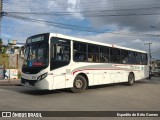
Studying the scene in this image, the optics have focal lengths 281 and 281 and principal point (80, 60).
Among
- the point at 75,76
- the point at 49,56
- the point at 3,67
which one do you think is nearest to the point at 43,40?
the point at 49,56

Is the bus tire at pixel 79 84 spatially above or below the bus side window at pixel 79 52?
below

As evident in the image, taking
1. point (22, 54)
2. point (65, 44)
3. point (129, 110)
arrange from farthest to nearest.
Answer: point (22, 54), point (65, 44), point (129, 110)

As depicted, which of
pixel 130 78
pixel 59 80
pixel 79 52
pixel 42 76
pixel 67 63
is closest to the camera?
pixel 42 76

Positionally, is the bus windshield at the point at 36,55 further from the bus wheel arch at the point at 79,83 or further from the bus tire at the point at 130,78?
the bus tire at the point at 130,78

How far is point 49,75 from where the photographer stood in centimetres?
1365

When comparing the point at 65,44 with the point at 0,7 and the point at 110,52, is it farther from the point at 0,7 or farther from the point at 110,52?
the point at 0,7

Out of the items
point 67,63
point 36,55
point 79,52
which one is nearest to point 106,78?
point 79,52

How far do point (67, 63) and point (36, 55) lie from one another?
1.69 metres

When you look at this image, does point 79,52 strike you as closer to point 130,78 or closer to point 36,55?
point 36,55

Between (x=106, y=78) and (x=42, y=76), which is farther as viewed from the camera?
(x=106, y=78)

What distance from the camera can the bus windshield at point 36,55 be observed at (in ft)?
45.1

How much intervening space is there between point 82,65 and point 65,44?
1.91 metres

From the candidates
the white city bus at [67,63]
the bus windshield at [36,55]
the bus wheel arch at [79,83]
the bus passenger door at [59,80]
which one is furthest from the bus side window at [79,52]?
the bus windshield at [36,55]

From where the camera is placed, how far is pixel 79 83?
15773mm
